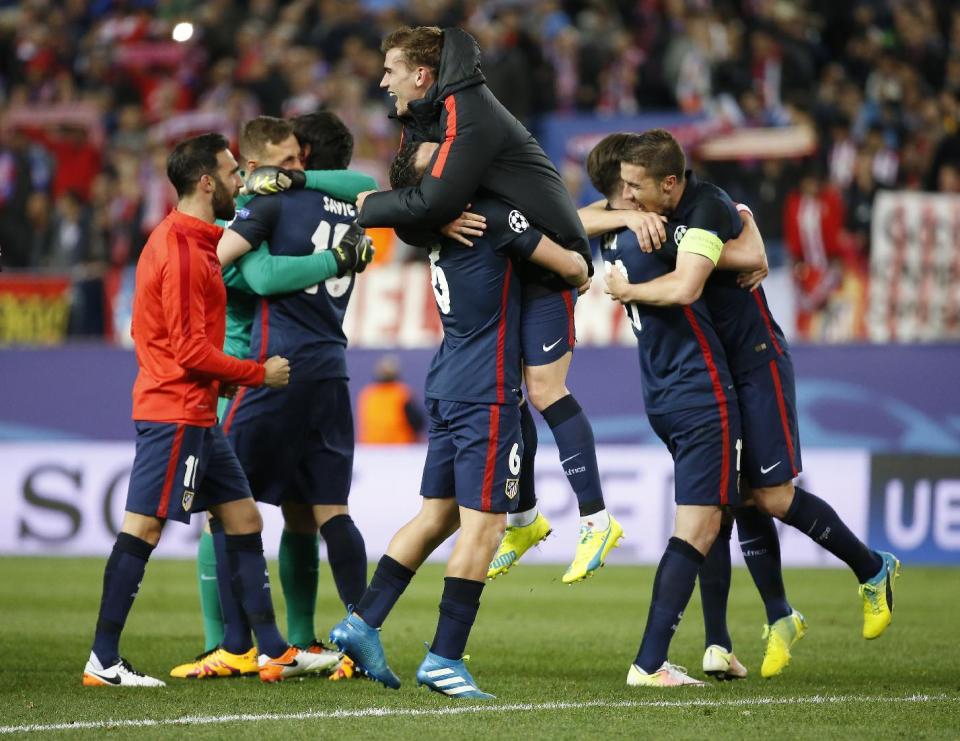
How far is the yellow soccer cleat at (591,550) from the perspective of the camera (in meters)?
5.80

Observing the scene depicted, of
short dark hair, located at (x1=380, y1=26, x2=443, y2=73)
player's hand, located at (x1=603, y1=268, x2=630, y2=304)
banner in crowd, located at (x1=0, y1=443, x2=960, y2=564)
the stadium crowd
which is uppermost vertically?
the stadium crowd

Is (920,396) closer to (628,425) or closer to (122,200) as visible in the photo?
(628,425)

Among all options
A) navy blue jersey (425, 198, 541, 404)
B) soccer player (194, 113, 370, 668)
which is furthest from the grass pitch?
navy blue jersey (425, 198, 541, 404)

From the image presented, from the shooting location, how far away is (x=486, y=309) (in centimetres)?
570

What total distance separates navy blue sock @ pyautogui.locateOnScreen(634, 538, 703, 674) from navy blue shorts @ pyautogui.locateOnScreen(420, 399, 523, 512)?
75 centimetres

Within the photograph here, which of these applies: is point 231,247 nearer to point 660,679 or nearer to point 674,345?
point 674,345

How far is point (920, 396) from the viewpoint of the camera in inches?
516

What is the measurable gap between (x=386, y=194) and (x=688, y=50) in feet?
39.9

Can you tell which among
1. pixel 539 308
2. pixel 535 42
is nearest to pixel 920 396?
pixel 535 42

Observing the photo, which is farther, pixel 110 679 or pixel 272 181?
pixel 272 181

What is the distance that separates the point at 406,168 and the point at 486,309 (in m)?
0.63

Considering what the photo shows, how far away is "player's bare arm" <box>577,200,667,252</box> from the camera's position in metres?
6.03

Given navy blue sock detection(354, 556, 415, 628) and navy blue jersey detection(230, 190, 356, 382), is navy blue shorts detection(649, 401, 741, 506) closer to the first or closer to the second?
navy blue sock detection(354, 556, 415, 628)

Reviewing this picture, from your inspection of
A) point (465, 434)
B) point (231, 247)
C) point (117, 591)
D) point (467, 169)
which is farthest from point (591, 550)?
point (231, 247)
